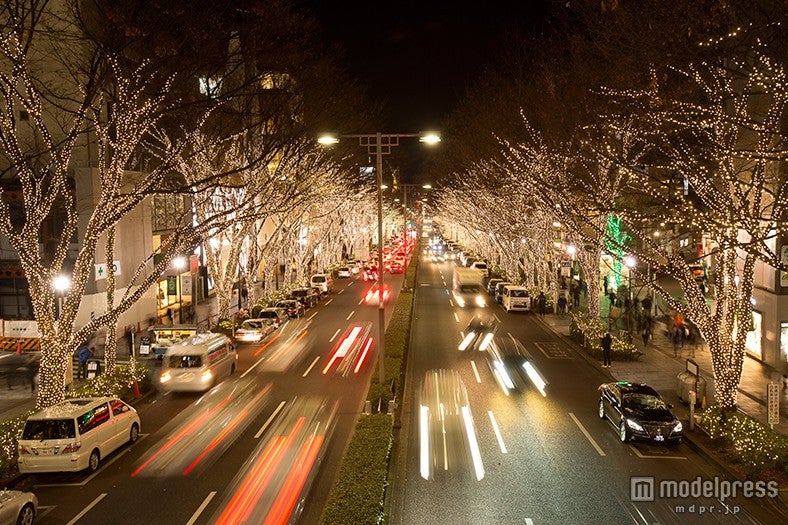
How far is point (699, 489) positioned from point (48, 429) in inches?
562

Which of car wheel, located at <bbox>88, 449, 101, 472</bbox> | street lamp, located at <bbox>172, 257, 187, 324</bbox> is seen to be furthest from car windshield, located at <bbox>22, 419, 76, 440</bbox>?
street lamp, located at <bbox>172, 257, 187, 324</bbox>

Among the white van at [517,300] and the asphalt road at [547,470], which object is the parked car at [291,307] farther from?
the asphalt road at [547,470]

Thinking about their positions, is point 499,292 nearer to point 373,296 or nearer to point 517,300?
point 517,300

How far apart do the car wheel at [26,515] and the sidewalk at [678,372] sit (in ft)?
53.6

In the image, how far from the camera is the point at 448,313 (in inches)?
1580

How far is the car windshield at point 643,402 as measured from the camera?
16.8m

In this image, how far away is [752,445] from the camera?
561 inches

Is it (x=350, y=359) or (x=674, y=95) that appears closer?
(x=674, y=95)

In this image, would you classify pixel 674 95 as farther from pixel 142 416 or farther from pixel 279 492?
pixel 142 416

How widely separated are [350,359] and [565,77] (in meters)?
14.8

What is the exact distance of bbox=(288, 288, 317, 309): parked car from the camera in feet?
139

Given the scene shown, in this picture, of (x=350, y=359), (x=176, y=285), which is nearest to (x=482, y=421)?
(x=350, y=359)

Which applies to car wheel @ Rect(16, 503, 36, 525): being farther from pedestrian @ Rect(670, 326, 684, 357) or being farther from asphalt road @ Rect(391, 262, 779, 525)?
pedestrian @ Rect(670, 326, 684, 357)

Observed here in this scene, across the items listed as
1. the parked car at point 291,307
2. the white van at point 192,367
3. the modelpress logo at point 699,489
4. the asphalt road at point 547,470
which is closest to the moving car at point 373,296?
the parked car at point 291,307
